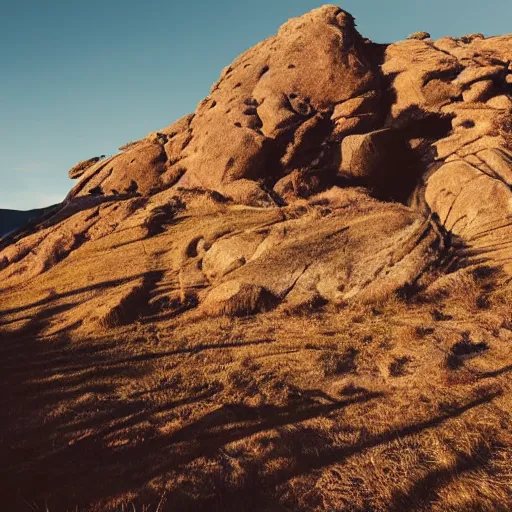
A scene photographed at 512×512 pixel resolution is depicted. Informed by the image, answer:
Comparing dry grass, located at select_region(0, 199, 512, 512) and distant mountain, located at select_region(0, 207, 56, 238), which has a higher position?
distant mountain, located at select_region(0, 207, 56, 238)

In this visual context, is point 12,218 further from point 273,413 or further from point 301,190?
point 273,413

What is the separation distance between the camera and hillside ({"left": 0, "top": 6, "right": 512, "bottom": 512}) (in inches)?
347

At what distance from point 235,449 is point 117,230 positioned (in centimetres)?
1778

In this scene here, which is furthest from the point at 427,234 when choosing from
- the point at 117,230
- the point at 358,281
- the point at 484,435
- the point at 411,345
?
the point at 117,230

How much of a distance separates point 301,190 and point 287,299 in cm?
977

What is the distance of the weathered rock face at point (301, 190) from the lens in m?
19.4

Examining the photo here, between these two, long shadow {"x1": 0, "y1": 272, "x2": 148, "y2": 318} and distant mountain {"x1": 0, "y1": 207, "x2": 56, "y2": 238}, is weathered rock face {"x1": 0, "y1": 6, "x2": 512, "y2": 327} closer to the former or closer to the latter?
long shadow {"x1": 0, "y1": 272, "x2": 148, "y2": 318}

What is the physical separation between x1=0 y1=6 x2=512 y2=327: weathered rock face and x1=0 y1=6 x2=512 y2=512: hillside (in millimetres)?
145

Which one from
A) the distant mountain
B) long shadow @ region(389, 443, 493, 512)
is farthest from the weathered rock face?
the distant mountain

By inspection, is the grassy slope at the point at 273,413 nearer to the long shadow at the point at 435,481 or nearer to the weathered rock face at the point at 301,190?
the long shadow at the point at 435,481

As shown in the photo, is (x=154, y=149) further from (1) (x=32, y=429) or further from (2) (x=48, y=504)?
(2) (x=48, y=504)

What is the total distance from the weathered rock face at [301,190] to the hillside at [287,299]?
15cm

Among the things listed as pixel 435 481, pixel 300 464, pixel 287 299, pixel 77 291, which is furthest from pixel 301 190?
pixel 435 481

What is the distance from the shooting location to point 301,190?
84.9 ft
